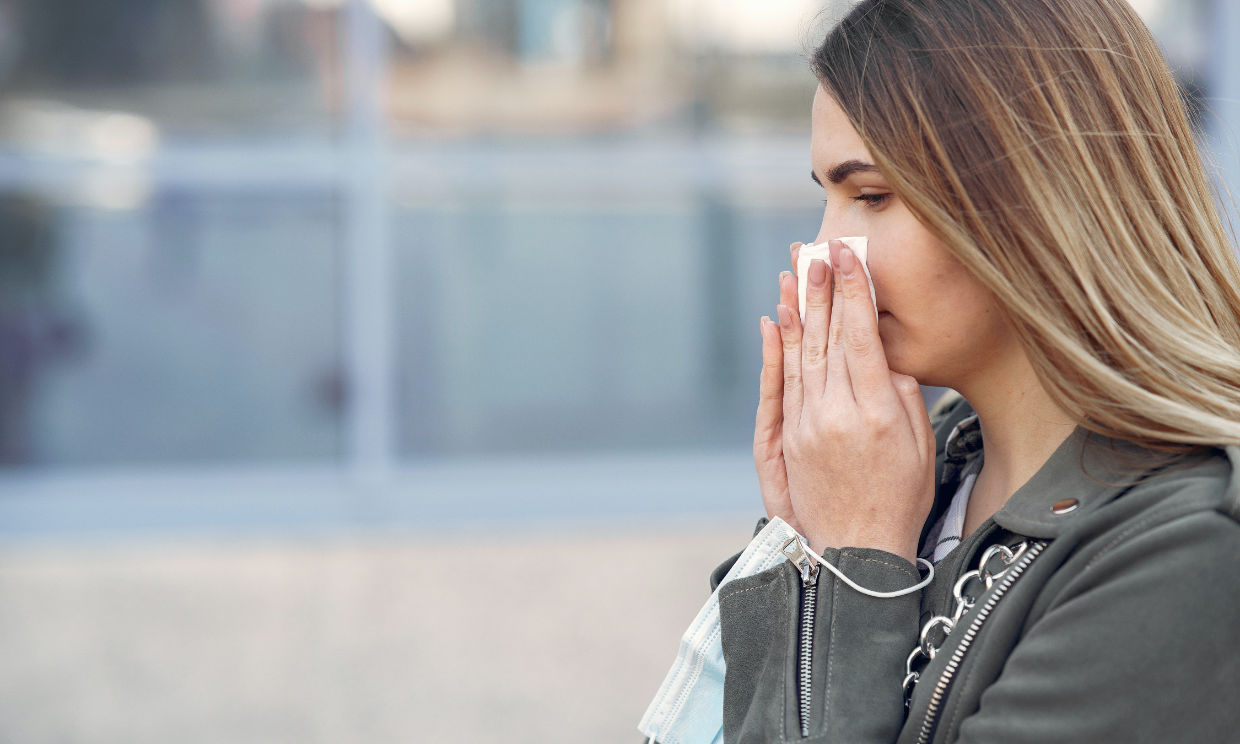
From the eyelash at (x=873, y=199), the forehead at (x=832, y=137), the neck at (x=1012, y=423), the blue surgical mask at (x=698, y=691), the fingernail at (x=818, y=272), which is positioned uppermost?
the forehead at (x=832, y=137)

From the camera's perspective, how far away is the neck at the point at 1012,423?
153 cm

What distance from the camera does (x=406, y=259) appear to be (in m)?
4.00

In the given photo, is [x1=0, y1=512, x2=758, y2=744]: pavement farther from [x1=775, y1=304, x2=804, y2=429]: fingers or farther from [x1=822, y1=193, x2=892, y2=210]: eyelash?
[x1=822, y1=193, x2=892, y2=210]: eyelash

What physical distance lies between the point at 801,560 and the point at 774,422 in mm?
281

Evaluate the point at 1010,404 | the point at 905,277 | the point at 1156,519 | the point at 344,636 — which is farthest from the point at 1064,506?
the point at 344,636

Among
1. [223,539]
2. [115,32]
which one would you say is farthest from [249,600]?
[115,32]

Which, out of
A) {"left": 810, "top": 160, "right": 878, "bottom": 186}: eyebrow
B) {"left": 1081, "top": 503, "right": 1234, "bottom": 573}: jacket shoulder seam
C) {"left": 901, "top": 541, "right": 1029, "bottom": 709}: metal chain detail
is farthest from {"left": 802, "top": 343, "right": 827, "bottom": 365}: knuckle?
{"left": 1081, "top": 503, "right": 1234, "bottom": 573}: jacket shoulder seam

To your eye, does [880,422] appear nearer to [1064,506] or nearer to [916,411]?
[916,411]

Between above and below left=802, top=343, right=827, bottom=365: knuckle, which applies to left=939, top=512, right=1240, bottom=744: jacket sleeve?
below

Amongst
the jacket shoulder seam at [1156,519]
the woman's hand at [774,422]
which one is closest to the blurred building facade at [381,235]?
the woman's hand at [774,422]

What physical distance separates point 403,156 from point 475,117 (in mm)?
278

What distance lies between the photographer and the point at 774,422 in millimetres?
1721

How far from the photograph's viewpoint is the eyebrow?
149 centimetres

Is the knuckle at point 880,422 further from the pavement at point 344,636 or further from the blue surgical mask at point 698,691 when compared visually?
the pavement at point 344,636
